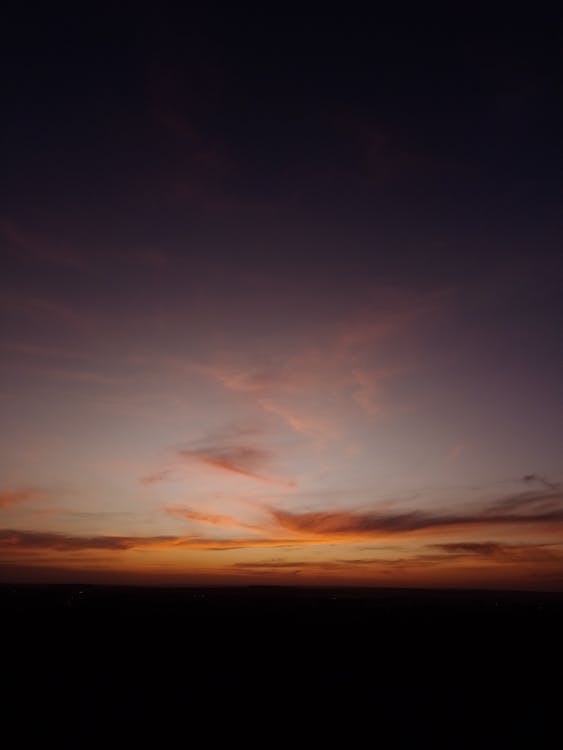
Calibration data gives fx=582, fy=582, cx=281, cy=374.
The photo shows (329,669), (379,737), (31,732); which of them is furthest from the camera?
(329,669)

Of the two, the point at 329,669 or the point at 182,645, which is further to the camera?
the point at 182,645

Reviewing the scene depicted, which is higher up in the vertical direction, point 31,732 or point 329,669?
point 329,669

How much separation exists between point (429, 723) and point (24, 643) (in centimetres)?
4810

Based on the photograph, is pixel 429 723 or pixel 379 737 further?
pixel 429 723

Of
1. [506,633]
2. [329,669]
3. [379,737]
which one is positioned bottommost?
[379,737]

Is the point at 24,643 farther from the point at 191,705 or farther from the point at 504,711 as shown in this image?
the point at 504,711

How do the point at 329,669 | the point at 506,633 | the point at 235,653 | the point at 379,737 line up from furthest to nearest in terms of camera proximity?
1. the point at 506,633
2. the point at 235,653
3. the point at 329,669
4. the point at 379,737

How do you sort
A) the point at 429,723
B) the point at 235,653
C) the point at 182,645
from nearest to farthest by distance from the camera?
the point at 429,723, the point at 235,653, the point at 182,645

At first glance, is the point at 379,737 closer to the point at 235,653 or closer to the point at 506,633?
the point at 235,653

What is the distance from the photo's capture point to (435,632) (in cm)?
9619

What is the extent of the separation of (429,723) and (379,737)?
5.11 metres

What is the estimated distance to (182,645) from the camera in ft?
224

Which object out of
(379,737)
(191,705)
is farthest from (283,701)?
(379,737)

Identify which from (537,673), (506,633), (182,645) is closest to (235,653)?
(182,645)
